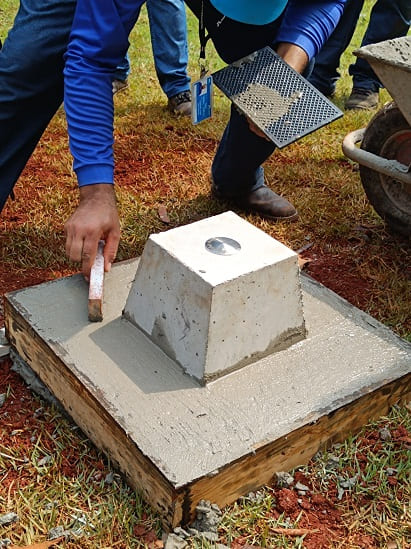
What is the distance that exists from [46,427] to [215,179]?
5.09 feet

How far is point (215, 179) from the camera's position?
3146mm

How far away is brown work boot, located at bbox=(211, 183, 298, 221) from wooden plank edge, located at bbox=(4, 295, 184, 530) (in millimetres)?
1322

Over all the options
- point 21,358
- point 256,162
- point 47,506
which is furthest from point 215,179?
point 47,506

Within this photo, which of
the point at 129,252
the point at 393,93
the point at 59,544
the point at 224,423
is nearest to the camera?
the point at 59,544

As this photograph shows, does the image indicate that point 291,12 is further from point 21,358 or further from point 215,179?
point 21,358

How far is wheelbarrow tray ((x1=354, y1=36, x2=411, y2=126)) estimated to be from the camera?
232 centimetres

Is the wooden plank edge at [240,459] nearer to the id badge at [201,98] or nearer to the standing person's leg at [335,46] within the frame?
the id badge at [201,98]

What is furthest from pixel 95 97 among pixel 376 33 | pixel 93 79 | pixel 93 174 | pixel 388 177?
pixel 376 33

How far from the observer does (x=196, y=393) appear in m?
1.84

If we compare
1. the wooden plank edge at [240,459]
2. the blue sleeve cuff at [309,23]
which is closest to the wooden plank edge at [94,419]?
the wooden plank edge at [240,459]

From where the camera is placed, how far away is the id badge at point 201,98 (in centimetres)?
245

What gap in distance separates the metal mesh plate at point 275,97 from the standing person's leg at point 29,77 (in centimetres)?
59

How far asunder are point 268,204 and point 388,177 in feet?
1.72

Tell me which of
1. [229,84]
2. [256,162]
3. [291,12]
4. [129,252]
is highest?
[291,12]
